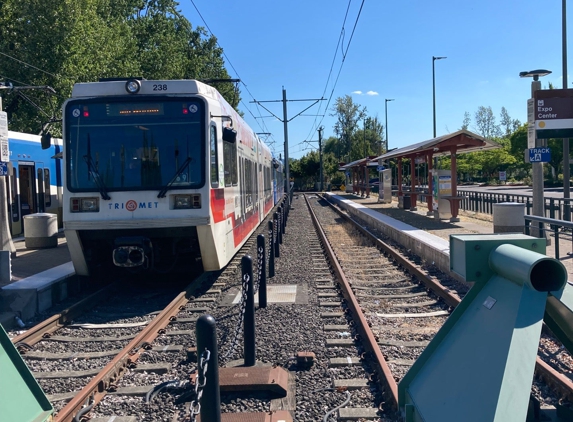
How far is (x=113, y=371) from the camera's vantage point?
17.6ft

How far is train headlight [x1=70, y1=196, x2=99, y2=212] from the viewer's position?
8.65 m

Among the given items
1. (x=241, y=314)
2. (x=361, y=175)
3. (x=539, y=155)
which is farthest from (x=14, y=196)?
(x=361, y=175)

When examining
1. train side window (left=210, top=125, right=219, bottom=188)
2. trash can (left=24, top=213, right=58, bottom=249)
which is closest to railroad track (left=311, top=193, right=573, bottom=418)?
train side window (left=210, top=125, right=219, bottom=188)

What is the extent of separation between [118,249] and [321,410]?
509cm

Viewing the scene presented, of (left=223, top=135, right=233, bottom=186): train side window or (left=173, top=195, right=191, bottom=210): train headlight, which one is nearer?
(left=173, top=195, right=191, bottom=210): train headlight

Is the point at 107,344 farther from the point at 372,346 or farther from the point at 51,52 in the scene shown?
the point at 51,52

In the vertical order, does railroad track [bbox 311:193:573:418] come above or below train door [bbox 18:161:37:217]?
below

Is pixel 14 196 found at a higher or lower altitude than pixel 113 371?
higher

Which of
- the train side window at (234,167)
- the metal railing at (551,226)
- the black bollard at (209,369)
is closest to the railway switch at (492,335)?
the black bollard at (209,369)

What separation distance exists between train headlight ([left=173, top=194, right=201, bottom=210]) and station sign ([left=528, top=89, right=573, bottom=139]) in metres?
7.96

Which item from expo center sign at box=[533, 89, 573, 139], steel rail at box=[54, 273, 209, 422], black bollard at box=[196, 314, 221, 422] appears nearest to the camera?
black bollard at box=[196, 314, 221, 422]

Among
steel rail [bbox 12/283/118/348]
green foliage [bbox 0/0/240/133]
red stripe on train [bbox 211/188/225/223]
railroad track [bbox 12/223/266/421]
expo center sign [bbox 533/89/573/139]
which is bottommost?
railroad track [bbox 12/223/266/421]

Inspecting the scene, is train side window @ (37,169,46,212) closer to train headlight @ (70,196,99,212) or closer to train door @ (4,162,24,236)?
train door @ (4,162,24,236)

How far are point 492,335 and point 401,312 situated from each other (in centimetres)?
529
